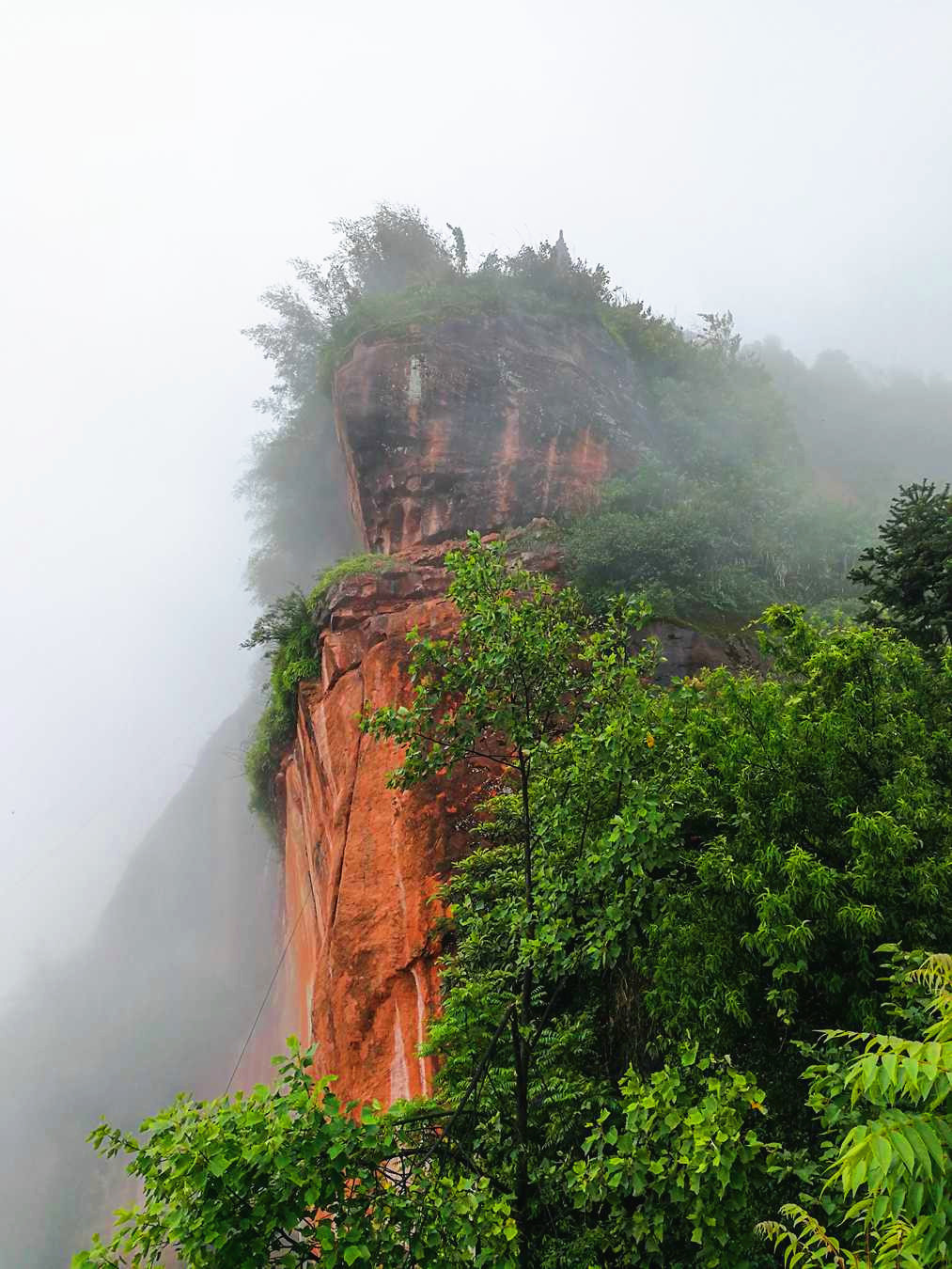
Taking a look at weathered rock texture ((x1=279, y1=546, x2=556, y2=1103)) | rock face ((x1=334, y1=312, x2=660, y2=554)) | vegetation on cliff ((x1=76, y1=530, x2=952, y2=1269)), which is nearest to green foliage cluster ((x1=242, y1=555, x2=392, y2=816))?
weathered rock texture ((x1=279, y1=546, x2=556, y2=1103))

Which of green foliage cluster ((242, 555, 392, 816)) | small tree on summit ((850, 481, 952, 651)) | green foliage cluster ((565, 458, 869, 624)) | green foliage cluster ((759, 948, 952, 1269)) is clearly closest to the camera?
green foliage cluster ((759, 948, 952, 1269))

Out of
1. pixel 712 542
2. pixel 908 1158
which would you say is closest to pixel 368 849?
pixel 712 542

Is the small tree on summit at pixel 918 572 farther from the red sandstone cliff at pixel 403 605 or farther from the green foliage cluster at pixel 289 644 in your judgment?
the green foliage cluster at pixel 289 644

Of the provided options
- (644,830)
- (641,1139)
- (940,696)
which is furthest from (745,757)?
(641,1139)

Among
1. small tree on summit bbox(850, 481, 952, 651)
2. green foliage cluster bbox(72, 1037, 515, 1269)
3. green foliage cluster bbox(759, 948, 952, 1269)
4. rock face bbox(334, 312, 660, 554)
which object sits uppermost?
rock face bbox(334, 312, 660, 554)

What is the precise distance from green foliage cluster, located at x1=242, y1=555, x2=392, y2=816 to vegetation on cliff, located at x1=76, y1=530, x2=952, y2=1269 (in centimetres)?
915

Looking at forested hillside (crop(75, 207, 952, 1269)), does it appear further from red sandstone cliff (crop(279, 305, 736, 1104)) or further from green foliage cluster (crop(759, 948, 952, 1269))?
red sandstone cliff (crop(279, 305, 736, 1104))

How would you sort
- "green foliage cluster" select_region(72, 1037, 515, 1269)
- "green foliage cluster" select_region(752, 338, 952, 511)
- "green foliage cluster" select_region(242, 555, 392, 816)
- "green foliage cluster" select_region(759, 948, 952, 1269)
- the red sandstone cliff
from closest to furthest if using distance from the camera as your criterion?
"green foliage cluster" select_region(759, 948, 952, 1269) < "green foliage cluster" select_region(72, 1037, 515, 1269) < the red sandstone cliff < "green foliage cluster" select_region(242, 555, 392, 816) < "green foliage cluster" select_region(752, 338, 952, 511)

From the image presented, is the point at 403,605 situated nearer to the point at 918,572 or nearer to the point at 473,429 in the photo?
the point at 473,429

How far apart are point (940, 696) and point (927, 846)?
176 cm

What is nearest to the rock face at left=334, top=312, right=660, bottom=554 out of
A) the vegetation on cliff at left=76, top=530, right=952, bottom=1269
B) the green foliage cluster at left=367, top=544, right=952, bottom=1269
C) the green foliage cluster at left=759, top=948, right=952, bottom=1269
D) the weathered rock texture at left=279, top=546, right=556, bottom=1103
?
the weathered rock texture at left=279, top=546, right=556, bottom=1103

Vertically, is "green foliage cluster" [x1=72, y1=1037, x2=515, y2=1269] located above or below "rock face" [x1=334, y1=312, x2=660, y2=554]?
below

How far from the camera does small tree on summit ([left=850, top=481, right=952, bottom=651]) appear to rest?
7336 millimetres

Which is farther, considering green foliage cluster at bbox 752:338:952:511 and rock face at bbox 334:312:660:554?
green foliage cluster at bbox 752:338:952:511
